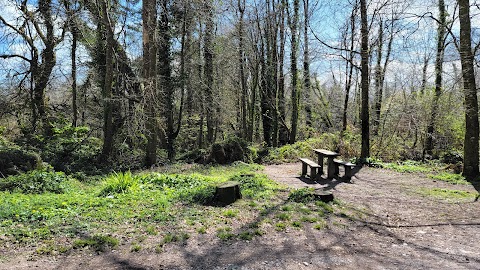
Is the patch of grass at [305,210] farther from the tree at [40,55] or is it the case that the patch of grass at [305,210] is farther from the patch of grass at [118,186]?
the tree at [40,55]

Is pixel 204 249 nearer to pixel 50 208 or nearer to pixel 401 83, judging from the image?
pixel 50 208

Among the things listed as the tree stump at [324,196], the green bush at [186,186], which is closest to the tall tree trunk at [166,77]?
the green bush at [186,186]

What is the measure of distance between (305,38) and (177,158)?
984cm

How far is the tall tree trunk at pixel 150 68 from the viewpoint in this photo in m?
11.5

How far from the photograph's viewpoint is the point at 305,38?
1825 centimetres

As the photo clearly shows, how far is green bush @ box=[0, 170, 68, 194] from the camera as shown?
25.9ft

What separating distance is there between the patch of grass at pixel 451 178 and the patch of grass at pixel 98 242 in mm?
8857

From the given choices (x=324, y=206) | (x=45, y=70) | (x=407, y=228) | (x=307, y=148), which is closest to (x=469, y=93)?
(x=407, y=228)

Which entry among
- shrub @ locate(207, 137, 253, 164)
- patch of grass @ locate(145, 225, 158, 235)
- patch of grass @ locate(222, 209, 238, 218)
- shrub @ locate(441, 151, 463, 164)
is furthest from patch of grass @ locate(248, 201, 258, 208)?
shrub @ locate(441, 151, 463, 164)

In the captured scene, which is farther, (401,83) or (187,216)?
(401,83)

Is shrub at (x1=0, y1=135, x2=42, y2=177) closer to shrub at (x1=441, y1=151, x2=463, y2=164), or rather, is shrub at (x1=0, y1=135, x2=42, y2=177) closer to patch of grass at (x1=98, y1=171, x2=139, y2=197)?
patch of grass at (x1=98, y1=171, x2=139, y2=197)

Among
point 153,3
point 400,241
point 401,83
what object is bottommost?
point 400,241

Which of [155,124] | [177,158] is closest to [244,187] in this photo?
[155,124]

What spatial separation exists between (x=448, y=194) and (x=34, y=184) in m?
9.91
